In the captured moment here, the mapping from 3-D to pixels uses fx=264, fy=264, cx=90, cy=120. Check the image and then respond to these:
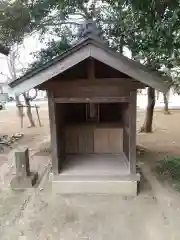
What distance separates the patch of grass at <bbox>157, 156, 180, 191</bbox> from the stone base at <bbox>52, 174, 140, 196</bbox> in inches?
39.2

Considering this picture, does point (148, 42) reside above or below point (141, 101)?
above

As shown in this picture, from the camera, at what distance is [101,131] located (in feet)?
20.0

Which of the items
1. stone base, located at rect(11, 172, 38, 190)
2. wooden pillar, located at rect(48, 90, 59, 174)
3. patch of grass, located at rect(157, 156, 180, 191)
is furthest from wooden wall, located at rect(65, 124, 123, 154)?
stone base, located at rect(11, 172, 38, 190)

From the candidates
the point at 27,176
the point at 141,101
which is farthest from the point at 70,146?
the point at 141,101

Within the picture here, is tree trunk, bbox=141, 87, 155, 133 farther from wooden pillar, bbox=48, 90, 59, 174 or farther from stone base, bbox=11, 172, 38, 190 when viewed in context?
stone base, bbox=11, 172, 38, 190

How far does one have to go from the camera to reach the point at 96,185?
480 cm

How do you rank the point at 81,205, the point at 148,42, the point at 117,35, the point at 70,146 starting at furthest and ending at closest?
the point at 117,35 < the point at 70,146 < the point at 148,42 < the point at 81,205

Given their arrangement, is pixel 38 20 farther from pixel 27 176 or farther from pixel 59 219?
pixel 59 219

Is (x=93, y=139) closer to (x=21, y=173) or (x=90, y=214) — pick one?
(x=21, y=173)

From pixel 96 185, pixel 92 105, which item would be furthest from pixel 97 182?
pixel 92 105

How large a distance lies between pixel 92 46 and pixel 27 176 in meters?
2.81

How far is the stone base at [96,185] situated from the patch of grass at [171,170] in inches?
39.2

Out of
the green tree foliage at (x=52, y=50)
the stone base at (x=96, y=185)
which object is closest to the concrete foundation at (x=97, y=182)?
the stone base at (x=96, y=185)

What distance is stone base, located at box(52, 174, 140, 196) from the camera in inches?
186
